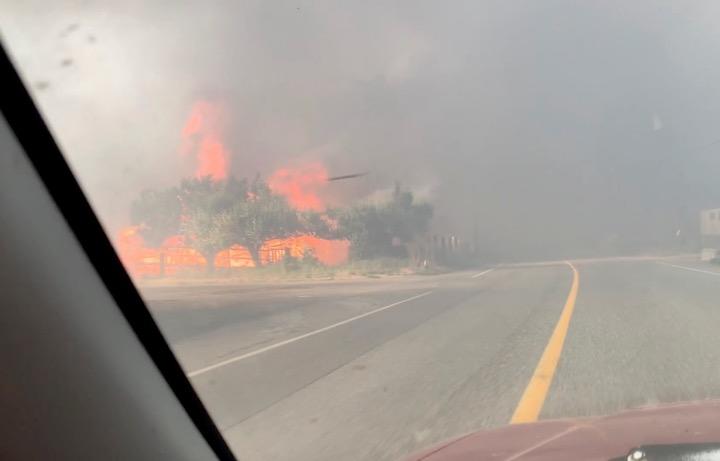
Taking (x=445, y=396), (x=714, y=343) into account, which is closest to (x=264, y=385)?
(x=445, y=396)

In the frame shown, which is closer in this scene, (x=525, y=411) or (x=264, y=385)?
(x=525, y=411)

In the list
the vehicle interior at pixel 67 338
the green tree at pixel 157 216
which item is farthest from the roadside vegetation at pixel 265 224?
the vehicle interior at pixel 67 338

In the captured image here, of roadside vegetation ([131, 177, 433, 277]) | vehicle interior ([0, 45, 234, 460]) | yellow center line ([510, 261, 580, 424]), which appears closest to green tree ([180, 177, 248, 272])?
roadside vegetation ([131, 177, 433, 277])

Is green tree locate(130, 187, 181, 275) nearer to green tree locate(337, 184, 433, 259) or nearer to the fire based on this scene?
the fire

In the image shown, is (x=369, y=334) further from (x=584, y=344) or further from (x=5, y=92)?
(x=5, y=92)

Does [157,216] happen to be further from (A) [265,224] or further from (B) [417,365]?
(A) [265,224]

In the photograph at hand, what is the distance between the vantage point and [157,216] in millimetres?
10539

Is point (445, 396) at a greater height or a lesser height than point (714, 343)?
greater

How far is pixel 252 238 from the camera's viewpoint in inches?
791

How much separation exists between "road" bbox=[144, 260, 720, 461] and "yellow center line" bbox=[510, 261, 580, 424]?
33mm

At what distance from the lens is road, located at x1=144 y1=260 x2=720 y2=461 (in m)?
5.41

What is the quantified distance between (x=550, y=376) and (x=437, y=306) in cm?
952

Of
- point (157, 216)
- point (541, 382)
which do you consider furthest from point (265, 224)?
point (541, 382)

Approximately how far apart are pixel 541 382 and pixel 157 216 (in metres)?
6.46
